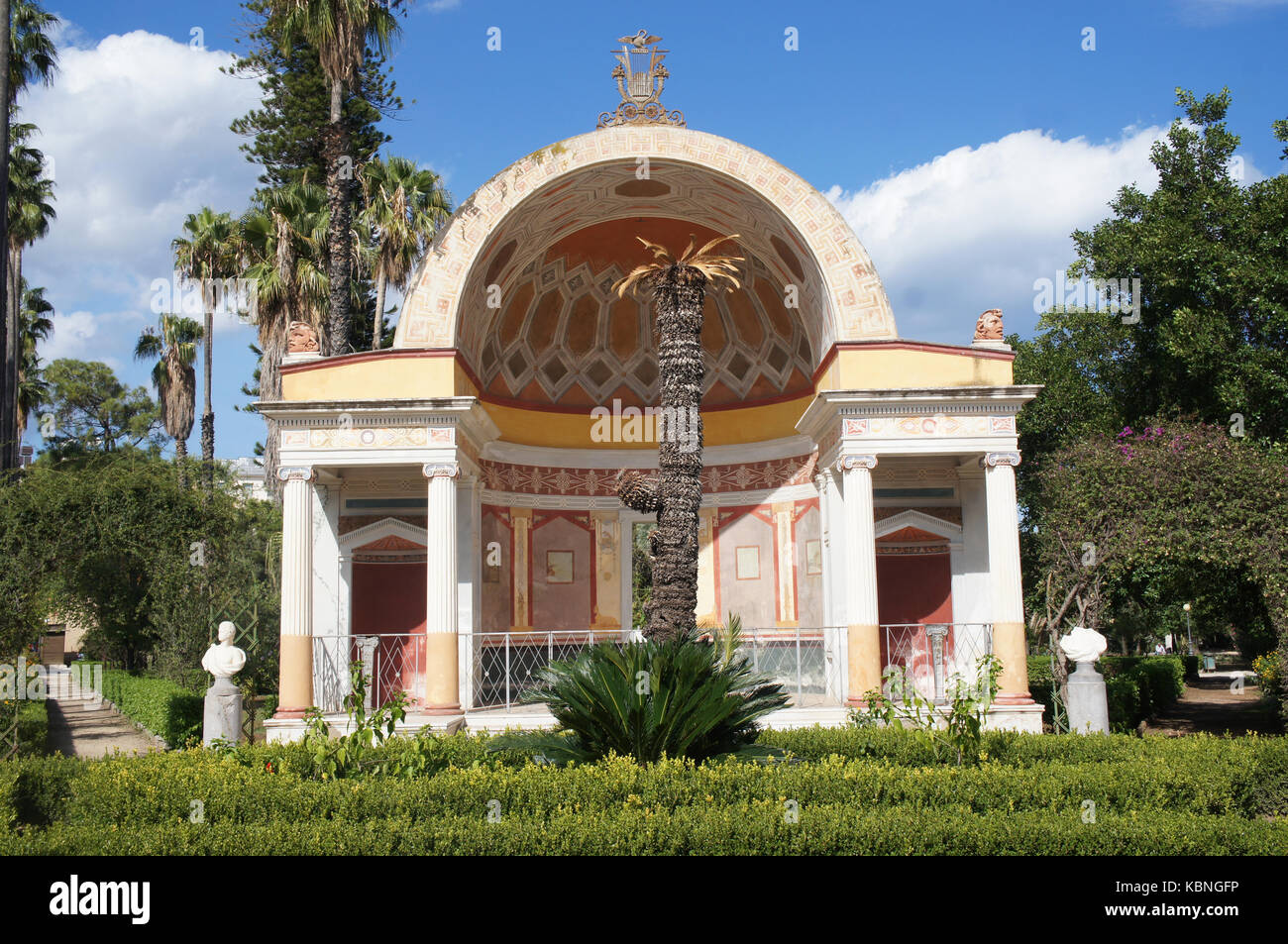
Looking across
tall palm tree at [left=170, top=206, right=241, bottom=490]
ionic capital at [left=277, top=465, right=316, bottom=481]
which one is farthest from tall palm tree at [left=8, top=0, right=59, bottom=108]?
ionic capital at [left=277, top=465, right=316, bottom=481]

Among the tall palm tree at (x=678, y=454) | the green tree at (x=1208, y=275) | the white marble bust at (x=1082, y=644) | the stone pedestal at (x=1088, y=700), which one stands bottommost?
the stone pedestal at (x=1088, y=700)

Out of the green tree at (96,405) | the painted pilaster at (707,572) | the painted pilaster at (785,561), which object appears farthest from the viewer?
the green tree at (96,405)

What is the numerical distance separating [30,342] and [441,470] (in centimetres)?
3096

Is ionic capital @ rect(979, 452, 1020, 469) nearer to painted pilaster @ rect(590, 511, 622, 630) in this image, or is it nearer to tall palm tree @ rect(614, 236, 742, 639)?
tall palm tree @ rect(614, 236, 742, 639)

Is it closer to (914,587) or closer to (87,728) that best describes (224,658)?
(914,587)

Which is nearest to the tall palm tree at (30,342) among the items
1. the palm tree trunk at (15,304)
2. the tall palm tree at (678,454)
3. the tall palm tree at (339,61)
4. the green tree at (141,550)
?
the palm tree trunk at (15,304)

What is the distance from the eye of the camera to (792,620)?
1977 cm

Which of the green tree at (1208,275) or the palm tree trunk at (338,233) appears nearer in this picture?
the green tree at (1208,275)

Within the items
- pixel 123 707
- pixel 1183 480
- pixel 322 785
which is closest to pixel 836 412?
pixel 1183 480

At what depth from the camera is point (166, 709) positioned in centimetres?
1744

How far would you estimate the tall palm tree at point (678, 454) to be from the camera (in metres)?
12.2

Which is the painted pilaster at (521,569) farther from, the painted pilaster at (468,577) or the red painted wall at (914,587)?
the red painted wall at (914,587)

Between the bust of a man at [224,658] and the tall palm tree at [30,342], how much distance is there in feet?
101

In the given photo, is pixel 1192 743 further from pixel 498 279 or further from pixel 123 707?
pixel 123 707
